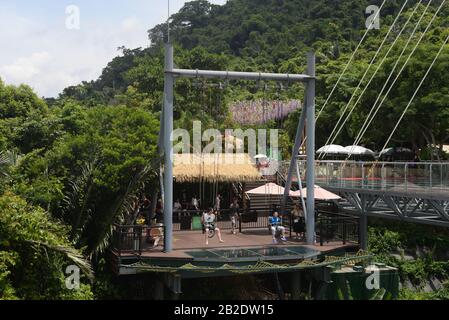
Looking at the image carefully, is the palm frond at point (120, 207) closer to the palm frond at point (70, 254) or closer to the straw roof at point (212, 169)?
the palm frond at point (70, 254)

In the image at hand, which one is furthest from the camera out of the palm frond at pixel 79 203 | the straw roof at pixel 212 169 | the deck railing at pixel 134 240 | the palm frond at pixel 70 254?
the straw roof at pixel 212 169

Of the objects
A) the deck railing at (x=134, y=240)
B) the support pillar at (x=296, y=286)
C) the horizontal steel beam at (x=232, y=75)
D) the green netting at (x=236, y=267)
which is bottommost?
the support pillar at (x=296, y=286)

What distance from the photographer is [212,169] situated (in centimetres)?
2862

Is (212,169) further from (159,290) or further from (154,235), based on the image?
(159,290)

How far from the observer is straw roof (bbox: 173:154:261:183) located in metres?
27.5

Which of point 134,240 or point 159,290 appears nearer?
point 134,240

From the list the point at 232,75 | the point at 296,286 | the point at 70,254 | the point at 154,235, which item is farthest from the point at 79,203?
the point at 296,286

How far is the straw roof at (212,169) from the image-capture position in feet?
90.3

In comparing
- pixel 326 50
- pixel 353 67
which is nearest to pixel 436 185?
pixel 353 67

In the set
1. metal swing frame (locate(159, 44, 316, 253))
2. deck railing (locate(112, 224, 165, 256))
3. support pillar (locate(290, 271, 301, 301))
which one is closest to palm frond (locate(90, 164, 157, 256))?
deck railing (locate(112, 224, 165, 256))

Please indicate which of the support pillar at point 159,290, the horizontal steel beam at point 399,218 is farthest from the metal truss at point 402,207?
the support pillar at point 159,290

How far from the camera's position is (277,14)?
13475 cm

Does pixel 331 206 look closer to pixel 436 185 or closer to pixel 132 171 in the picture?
pixel 436 185

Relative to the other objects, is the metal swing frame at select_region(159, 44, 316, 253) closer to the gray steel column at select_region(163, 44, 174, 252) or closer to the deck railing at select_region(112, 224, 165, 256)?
the gray steel column at select_region(163, 44, 174, 252)
